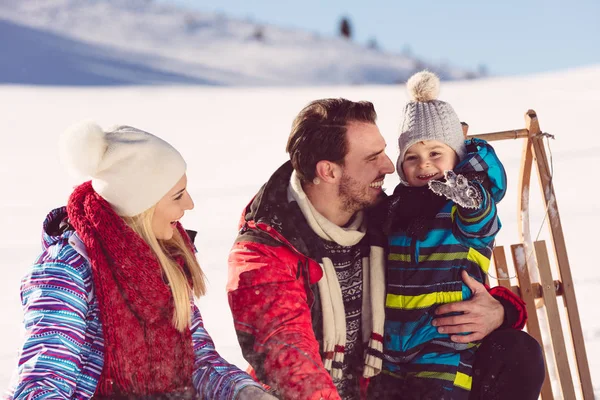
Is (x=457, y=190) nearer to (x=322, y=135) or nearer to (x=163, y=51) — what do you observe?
(x=322, y=135)

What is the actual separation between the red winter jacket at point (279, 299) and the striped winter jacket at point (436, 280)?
28 cm

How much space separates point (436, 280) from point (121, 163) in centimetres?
112

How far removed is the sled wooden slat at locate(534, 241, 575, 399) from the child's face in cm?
61

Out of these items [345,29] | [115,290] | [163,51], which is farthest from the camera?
[345,29]

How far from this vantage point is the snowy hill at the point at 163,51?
34.8 meters

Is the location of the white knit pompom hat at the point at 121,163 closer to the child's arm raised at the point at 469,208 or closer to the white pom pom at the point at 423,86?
the child's arm raised at the point at 469,208

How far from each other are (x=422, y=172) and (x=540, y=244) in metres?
0.68

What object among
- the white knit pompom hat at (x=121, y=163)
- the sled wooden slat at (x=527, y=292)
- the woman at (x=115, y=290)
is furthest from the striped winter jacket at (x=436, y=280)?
the white knit pompom hat at (x=121, y=163)

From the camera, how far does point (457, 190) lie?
2.56 metres

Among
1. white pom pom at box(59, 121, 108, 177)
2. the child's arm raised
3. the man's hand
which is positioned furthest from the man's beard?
white pom pom at box(59, 121, 108, 177)

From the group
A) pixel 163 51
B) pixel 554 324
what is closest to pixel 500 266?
pixel 554 324

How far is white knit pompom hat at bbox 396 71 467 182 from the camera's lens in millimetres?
2896

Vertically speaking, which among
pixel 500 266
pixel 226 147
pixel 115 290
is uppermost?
pixel 226 147

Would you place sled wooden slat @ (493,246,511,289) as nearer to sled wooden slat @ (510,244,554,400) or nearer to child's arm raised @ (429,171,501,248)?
sled wooden slat @ (510,244,554,400)
